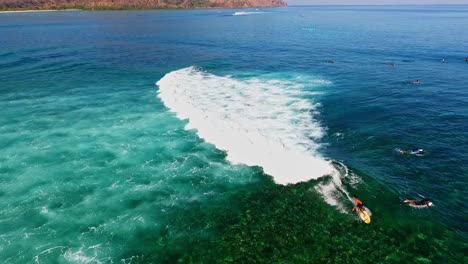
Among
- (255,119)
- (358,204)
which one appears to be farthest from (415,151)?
(255,119)

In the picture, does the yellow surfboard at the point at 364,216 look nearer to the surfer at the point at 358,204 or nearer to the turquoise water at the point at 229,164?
the surfer at the point at 358,204

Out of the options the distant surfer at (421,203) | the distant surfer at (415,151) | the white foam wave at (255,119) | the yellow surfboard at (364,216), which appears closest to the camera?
the yellow surfboard at (364,216)

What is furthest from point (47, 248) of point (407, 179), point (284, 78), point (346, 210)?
point (284, 78)

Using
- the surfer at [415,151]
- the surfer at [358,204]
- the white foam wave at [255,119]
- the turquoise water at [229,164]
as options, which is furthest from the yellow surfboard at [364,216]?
the surfer at [415,151]

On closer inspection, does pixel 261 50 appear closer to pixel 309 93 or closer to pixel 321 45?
pixel 321 45

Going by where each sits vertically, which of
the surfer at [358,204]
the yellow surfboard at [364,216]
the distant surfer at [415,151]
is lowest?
the yellow surfboard at [364,216]

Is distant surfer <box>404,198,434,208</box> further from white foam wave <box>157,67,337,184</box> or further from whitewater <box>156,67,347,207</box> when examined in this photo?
white foam wave <box>157,67,337,184</box>

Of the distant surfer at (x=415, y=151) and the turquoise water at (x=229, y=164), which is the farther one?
the distant surfer at (x=415, y=151)
